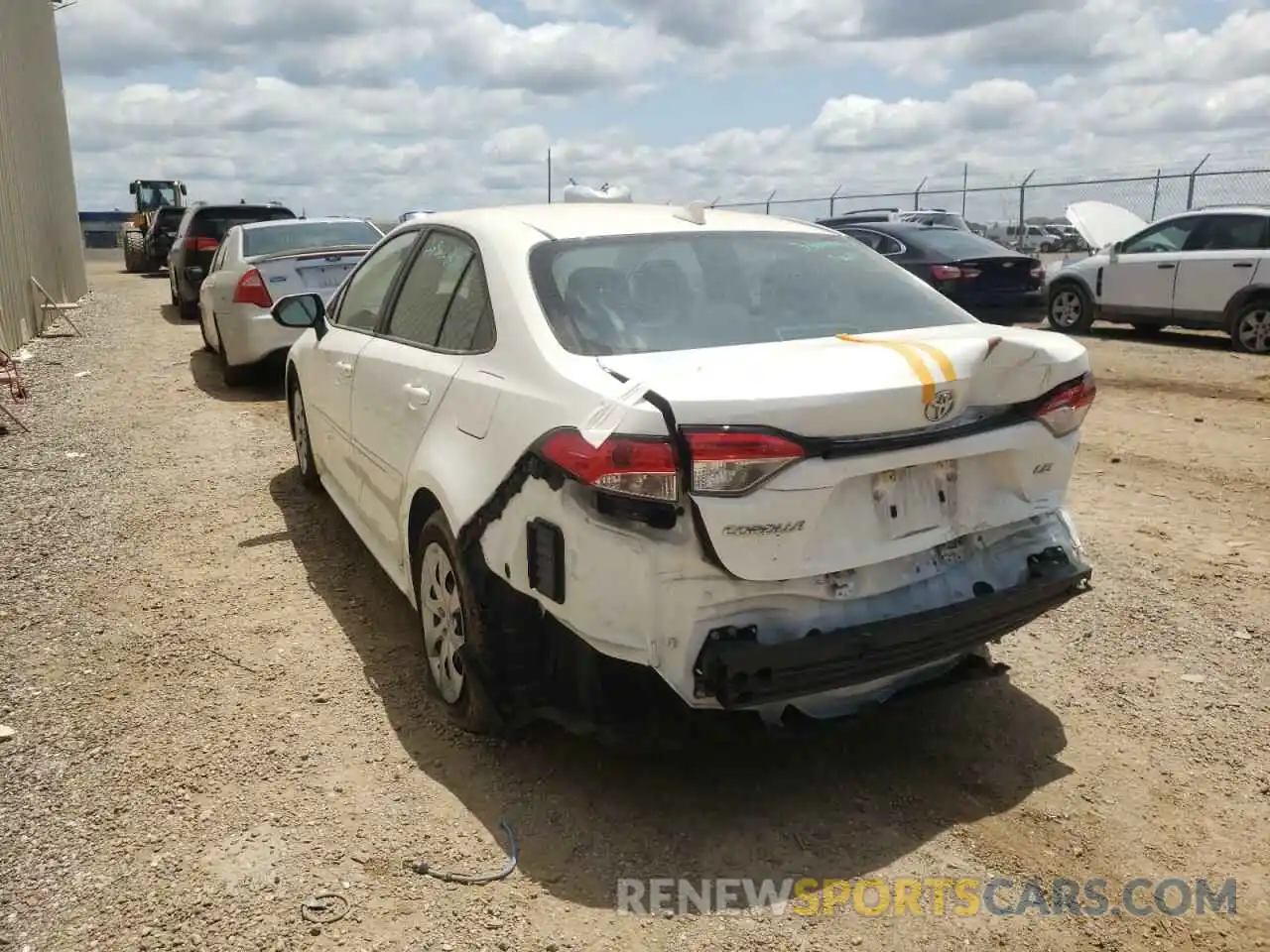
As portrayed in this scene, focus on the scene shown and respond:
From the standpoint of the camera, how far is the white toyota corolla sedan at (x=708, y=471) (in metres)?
2.66

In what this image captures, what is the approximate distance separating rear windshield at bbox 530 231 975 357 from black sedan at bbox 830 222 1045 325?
30.0ft

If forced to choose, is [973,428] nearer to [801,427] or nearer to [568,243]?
[801,427]

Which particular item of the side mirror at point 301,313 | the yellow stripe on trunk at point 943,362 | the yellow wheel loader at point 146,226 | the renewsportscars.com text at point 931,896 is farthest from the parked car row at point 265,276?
the yellow wheel loader at point 146,226

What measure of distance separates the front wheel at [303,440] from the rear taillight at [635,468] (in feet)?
12.1

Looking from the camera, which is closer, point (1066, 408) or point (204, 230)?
point (1066, 408)

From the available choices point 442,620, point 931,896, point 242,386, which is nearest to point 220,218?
point 242,386

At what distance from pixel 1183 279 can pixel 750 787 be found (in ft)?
37.5

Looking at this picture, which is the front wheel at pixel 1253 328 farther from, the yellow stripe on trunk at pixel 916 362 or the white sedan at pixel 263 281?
the yellow stripe on trunk at pixel 916 362

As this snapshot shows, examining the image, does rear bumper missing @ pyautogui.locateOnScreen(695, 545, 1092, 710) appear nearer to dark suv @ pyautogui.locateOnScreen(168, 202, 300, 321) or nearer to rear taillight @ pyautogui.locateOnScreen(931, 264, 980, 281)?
rear taillight @ pyautogui.locateOnScreen(931, 264, 980, 281)

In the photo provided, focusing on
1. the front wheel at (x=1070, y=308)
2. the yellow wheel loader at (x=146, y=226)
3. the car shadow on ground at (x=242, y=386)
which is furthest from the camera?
the yellow wheel loader at (x=146, y=226)

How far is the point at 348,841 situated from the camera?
2990mm

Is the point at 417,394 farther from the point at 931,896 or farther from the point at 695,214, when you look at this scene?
the point at 931,896

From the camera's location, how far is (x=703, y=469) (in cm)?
260

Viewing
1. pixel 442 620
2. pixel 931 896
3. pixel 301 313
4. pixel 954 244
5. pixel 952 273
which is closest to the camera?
pixel 931 896
